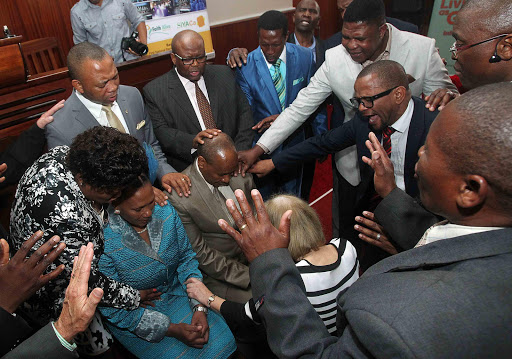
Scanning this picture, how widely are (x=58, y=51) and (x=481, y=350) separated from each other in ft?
15.5

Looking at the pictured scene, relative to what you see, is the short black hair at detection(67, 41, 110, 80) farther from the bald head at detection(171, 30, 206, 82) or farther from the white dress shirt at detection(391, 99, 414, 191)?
the white dress shirt at detection(391, 99, 414, 191)

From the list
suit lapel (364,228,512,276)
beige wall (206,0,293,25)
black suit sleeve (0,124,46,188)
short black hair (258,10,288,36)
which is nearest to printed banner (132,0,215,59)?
beige wall (206,0,293,25)

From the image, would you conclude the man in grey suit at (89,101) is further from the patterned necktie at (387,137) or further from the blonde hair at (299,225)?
the patterned necktie at (387,137)

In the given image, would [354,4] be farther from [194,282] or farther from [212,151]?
[194,282]

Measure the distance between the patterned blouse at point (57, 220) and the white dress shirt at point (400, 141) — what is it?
1693mm

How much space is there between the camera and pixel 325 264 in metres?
1.58

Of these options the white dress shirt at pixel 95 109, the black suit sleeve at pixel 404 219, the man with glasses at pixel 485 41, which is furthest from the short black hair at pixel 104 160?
the man with glasses at pixel 485 41

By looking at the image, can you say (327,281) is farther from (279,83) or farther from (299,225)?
(279,83)

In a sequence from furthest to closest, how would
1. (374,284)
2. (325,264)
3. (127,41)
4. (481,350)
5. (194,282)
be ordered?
1. (127,41)
2. (194,282)
3. (325,264)
4. (374,284)
5. (481,350)

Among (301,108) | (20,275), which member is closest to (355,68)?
(301,108)

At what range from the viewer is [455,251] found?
2.78 ft

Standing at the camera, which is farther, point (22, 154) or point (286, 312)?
point (22, 154)

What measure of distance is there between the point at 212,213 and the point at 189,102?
3.46ft

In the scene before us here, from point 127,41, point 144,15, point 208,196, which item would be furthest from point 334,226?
point 144,15
